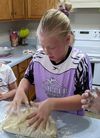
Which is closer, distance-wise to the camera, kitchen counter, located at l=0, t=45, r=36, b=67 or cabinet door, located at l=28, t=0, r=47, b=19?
kitchen counter, located at l=0, t=45, r=36, b=67

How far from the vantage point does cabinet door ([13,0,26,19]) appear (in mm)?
2810

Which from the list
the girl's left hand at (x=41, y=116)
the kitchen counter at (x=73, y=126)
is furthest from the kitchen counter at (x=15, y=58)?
the girl's left hand at (x=41, y=116)

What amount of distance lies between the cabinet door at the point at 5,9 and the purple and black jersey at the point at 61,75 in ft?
5.08

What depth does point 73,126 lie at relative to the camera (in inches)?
36.0

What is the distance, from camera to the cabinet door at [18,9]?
2810 millimetres

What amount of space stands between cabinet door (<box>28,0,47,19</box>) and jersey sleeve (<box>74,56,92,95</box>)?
201 centimetres

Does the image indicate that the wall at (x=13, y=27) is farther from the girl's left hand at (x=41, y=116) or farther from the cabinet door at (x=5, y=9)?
the girl's left hand at (x=41, y=116)

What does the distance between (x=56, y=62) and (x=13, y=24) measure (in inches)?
94.1

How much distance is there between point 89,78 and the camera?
1061 mm

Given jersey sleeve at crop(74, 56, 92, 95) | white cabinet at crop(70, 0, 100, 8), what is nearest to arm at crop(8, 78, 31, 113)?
jersey sleeve at crop(74, 56, 92, 95)

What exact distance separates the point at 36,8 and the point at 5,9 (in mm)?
518

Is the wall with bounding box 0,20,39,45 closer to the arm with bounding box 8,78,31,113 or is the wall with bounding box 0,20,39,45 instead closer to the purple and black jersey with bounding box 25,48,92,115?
the purple and black jersey with bounding box 25,48,92,115

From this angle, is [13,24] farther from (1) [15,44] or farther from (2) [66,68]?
(2) [66,68]

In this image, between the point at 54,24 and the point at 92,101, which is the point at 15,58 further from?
the point at 92,101
